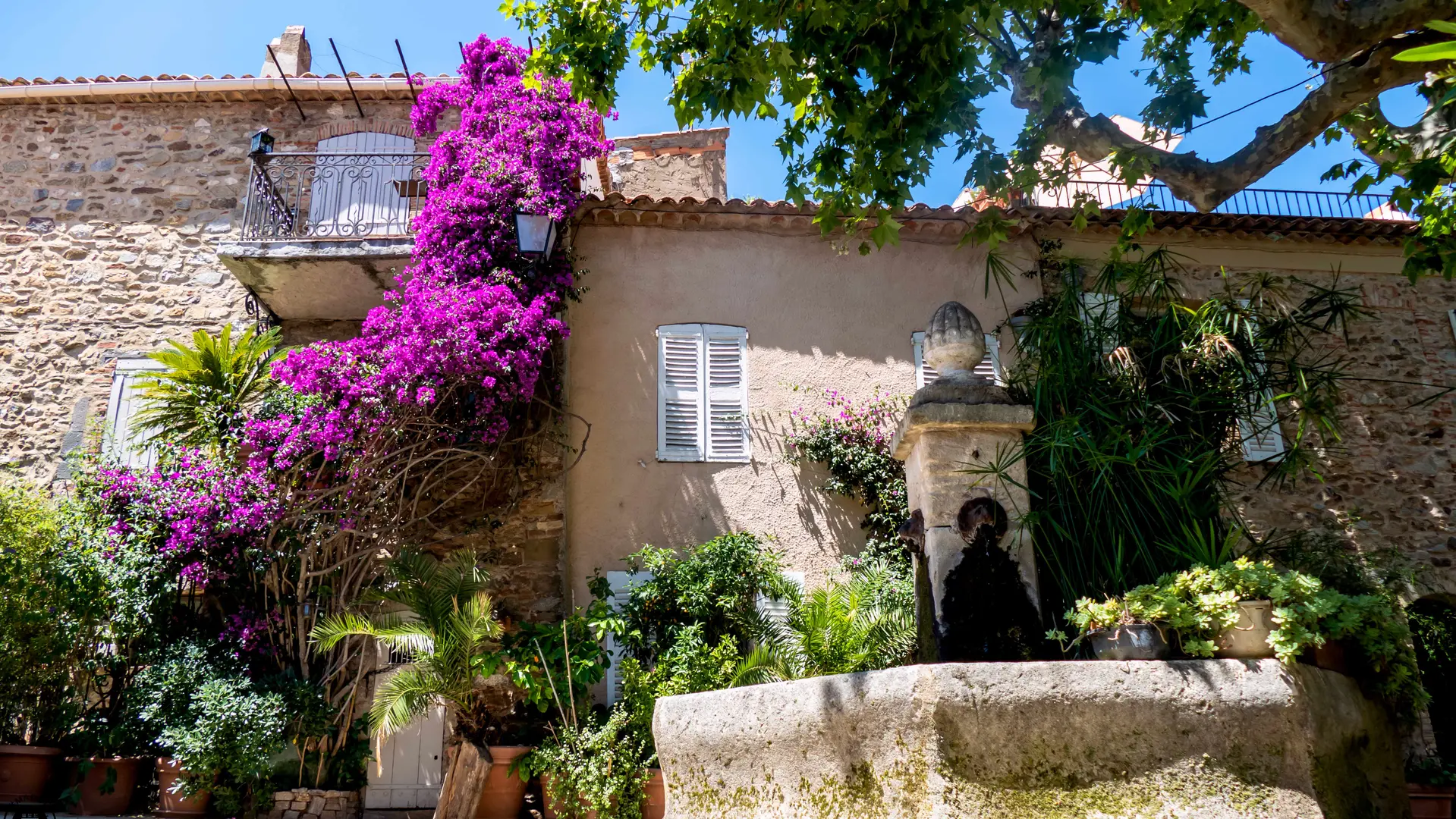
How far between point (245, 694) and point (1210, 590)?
21.1ft

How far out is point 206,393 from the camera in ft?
28.7

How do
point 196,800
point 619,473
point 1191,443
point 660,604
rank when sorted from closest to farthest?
point 1191,443 < point 196,800 < point 660,604 < point 619,473

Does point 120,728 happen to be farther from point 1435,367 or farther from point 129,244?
point 1435,367

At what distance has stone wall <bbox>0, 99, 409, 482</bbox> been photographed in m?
9.94

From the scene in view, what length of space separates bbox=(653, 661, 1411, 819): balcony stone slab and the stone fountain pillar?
42.4 inches

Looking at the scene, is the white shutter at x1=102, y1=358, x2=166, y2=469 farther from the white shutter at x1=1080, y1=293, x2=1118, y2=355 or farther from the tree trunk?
the white shutter at x1=1080, y1=293, x2=1118, y2=355

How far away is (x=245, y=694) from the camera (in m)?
7.46

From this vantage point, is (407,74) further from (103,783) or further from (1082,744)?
(1082,744)

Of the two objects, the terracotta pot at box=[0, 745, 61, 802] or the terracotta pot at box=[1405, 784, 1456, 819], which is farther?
the terracotta pot at box=[0, 745, 61, 802]

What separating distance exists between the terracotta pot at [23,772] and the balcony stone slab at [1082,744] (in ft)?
21.2

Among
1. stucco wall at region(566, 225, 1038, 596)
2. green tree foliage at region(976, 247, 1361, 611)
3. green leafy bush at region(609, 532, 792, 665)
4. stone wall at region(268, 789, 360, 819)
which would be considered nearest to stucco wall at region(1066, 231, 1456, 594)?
stucco wall at region(566, 225, 1038, 596)

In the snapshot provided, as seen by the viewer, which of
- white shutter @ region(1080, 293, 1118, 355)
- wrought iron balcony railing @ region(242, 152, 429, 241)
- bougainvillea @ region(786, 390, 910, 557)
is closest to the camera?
white shutter @ region(1080, 293, 1118, 355)

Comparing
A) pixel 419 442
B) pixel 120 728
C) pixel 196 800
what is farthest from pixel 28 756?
pixel 419 442

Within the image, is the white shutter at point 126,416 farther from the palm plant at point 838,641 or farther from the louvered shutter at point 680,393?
the palm plant at point 838,641
